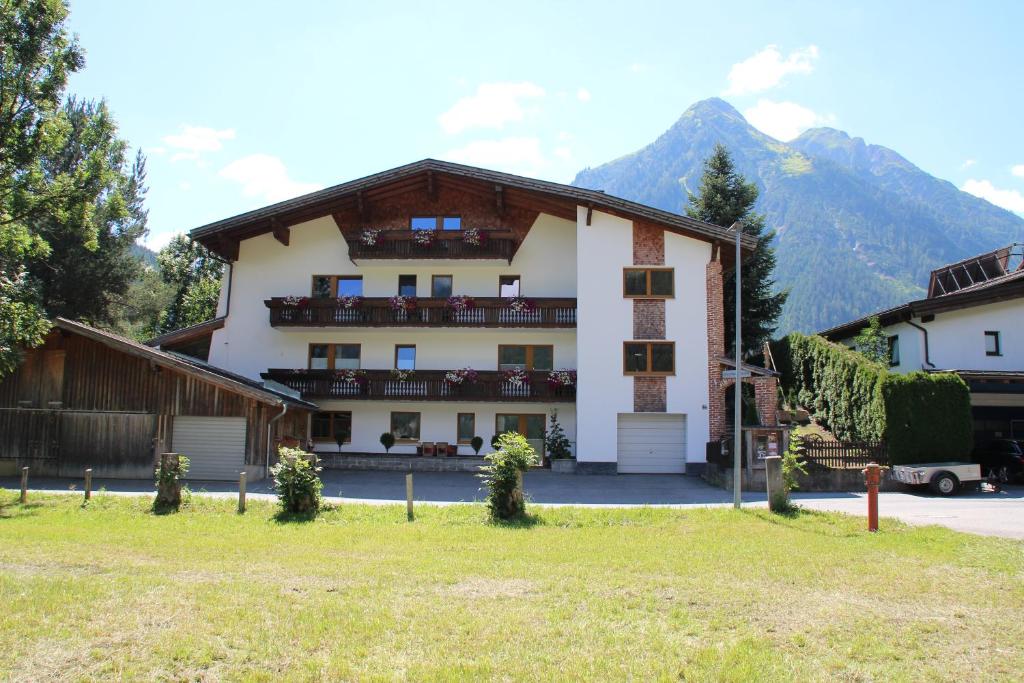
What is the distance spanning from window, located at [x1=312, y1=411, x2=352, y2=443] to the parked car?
22962 mm

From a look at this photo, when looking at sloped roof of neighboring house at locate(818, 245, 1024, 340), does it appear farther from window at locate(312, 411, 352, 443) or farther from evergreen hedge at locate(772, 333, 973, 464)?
window at locate(312, 411, 352, 443)

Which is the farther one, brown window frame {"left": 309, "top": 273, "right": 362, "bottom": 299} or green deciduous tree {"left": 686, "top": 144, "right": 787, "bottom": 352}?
green deciduous tree {"left": 686, "top": 144, "right": 787, "bottom": 352}

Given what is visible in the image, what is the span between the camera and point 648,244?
27328 millimetres

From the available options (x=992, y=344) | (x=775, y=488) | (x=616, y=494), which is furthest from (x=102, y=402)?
(x=992, y=344)

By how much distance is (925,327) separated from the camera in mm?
28266

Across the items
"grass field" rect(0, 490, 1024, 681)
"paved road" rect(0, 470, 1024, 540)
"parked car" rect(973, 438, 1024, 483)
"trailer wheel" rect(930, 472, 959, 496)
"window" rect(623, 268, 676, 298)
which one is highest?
"window" rect(623, 268, 676, 298)

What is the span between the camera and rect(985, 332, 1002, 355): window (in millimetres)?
28086

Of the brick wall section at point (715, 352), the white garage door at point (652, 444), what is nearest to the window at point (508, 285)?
the white garage door at point (652, 444)

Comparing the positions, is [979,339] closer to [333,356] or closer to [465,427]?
[465,427]

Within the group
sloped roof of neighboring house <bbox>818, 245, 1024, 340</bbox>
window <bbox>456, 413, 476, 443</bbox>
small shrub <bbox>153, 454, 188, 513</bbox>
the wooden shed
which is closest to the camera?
small shrub <bbox>153, 454, 188, 513</bbox>

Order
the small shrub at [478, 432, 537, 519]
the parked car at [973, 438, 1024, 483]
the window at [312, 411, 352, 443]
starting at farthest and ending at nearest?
1. the window at [312, 411, 352, 443]
2. the parked car at [973, 438, 1024, 483]
3. the small shrub at [478, 432, 537, 519]

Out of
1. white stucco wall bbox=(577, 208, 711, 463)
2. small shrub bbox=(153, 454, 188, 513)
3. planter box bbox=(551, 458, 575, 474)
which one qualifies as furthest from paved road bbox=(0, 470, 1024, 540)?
small shrub bbox=(153, 454, 188, 513)

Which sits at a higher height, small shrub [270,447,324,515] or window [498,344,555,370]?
window [498,344,555,370]

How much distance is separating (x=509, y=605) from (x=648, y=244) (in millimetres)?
21216
